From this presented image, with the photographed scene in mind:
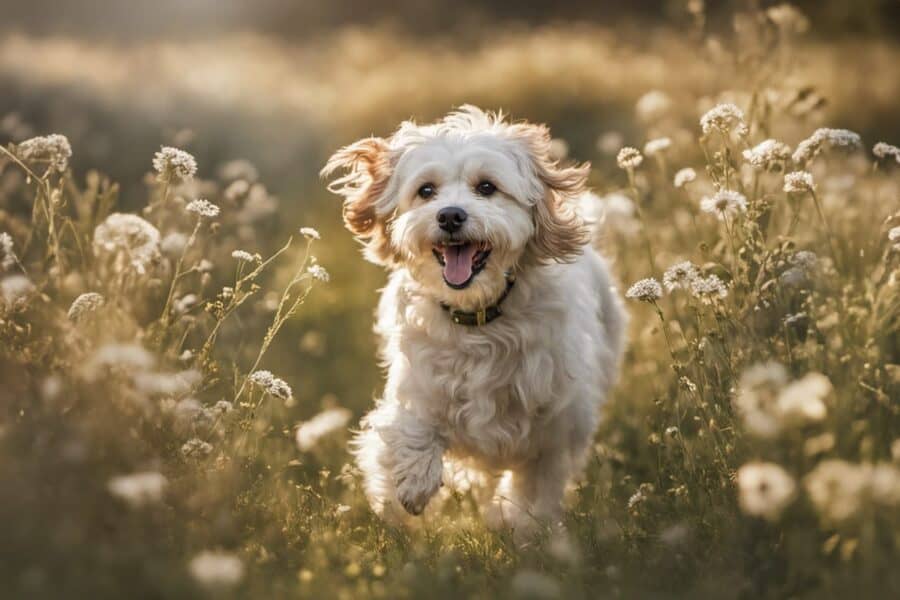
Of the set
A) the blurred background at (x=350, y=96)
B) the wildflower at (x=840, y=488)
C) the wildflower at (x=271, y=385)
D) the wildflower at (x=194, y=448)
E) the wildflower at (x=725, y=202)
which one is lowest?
the wildflower at (x=840, y=488)

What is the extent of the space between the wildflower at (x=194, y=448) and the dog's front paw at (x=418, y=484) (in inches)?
35.0

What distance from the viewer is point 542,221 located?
4.68 m

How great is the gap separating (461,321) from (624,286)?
2.38m

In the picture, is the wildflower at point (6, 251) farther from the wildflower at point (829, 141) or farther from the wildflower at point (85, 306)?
the wildflower at point (829, 141)

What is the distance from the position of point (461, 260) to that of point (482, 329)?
0.34 m

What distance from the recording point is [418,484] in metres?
4.27

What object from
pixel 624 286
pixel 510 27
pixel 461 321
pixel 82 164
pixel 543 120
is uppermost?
pixel 510 27

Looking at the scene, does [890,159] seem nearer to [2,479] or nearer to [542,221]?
[542,221]

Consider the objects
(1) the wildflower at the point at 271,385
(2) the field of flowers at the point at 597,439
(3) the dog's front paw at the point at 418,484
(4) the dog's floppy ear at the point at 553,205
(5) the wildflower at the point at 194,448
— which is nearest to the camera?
(2) the field of flowers at the point at 597,439

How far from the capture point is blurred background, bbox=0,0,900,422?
23.6ft

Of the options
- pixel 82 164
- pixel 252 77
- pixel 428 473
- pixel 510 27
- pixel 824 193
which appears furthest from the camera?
pixel 510 27

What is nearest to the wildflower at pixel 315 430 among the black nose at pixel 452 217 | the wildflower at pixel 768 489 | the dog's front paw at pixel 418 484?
the dog's front paw at pixel 418 484

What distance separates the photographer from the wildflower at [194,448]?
366 centimetres

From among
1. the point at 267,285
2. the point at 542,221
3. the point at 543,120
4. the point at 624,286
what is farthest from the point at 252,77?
the point at 542,221
